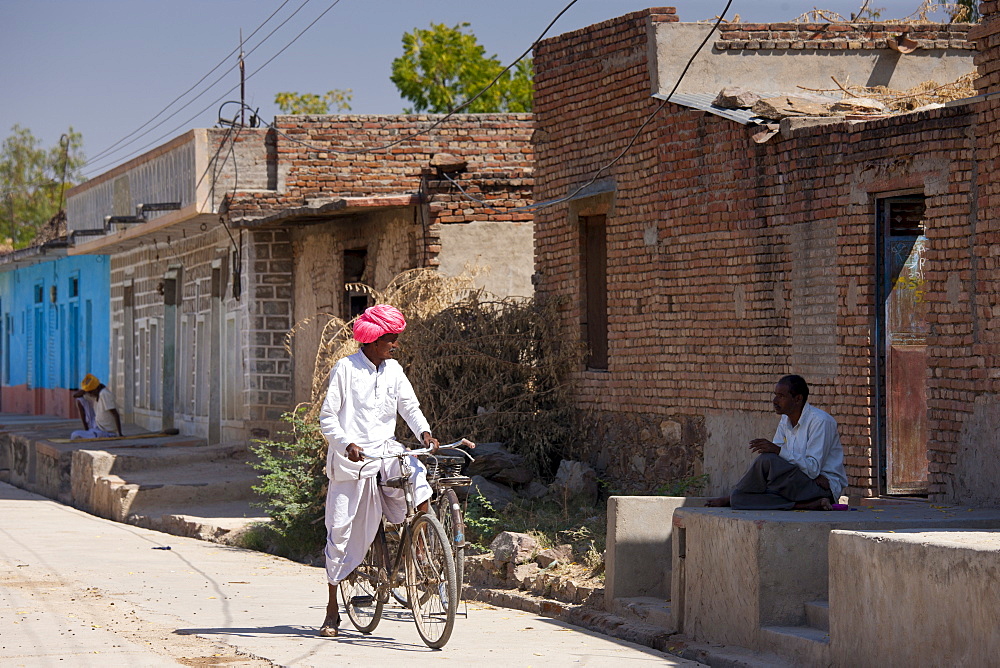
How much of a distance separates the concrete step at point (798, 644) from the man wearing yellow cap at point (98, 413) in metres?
16.5

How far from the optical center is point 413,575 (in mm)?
7398

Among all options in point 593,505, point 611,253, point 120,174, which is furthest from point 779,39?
point 120,174

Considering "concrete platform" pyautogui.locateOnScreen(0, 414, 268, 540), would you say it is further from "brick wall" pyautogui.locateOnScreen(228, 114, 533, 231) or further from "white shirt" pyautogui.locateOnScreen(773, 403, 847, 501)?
"white shirt" pyautogui.locateOnScreen(773, 403, 847, 501)

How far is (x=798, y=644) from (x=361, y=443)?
262cm

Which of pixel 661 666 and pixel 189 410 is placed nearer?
pixel 661 666

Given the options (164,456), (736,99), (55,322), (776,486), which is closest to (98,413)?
(164,456)

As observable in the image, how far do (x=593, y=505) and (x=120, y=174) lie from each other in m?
16.1

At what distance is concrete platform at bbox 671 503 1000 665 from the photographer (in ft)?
23.3

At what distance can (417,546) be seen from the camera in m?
7.41

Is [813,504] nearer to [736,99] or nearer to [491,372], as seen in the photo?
[736,99]

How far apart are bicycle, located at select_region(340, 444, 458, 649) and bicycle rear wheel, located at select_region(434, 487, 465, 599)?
0.26 ft

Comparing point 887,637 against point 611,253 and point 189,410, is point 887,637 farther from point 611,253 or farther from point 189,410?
point 189,410

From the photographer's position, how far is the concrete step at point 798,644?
663 cm

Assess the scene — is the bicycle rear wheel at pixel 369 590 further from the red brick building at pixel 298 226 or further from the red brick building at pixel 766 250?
the red brick building at pixel 298 226
